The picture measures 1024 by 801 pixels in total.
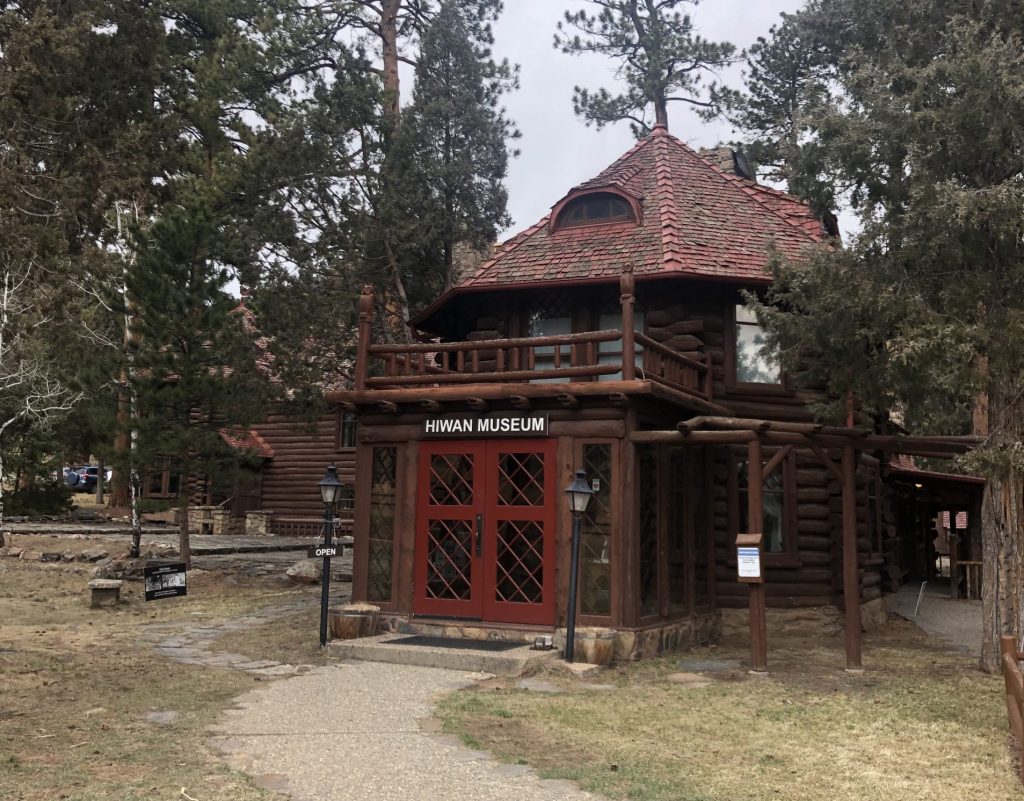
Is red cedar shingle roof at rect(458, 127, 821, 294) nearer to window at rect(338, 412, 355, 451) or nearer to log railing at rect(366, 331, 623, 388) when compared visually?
log railing at rect(366, 331, 623, 388)

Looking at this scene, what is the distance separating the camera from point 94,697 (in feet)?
29.9

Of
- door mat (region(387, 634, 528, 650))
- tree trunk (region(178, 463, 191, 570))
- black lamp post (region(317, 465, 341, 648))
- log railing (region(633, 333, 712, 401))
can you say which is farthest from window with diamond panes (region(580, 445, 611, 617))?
tree trunk (region(178, 463, 191, 570))

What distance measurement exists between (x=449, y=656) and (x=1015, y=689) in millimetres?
6183

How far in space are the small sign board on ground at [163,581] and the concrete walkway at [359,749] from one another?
6726 millimetres

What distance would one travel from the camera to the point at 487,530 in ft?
41.9

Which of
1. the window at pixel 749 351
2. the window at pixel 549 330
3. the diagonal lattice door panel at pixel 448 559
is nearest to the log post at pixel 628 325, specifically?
the diagonal lattice door panel at pixel 448 559

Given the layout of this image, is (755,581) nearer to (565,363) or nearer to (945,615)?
(565,363)

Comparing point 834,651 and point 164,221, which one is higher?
point 164,221

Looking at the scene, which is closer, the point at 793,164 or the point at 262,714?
the point at 262,714

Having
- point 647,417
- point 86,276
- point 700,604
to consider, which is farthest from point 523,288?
point 86,276

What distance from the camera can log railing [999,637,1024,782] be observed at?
6855 mm

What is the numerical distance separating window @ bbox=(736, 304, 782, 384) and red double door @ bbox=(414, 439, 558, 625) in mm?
4603

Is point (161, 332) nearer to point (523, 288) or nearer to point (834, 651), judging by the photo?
point (523, 288)

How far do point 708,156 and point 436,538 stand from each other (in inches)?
500
